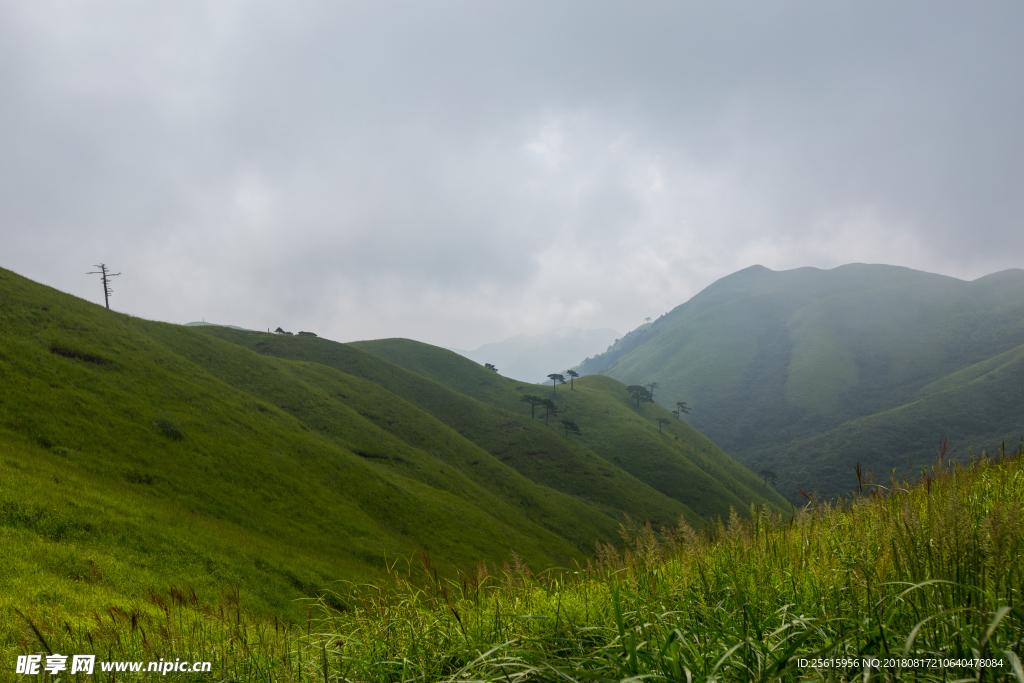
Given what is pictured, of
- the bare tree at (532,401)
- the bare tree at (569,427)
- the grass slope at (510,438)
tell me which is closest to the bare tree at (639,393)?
the bare tree at (569,427)

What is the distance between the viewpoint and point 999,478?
5727 millimetres

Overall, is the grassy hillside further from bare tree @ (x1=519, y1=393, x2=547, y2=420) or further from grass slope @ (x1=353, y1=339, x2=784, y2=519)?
bare tree @ (x1=519, y1=393, x2=547, y2=420)

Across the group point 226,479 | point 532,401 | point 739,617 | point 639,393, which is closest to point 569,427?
Result: point 532,401

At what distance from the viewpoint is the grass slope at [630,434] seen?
103 metres

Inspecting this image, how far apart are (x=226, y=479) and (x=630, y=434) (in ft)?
348

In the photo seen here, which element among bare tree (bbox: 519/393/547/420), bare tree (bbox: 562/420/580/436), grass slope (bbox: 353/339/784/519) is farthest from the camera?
bare tree (bbox: 519/393/547/420)

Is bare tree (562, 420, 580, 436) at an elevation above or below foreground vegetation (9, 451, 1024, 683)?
below

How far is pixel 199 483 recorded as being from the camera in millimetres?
30859

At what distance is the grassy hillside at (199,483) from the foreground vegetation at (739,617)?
9.87 meters

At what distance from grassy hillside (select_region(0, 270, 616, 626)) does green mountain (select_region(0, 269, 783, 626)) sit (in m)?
0.15

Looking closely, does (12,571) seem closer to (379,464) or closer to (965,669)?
(965,669)

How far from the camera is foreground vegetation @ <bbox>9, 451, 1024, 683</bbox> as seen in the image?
2.71 metres

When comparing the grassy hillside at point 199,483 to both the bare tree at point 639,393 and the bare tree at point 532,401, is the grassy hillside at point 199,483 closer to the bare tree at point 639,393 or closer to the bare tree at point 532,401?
the bare tree at point 532,401

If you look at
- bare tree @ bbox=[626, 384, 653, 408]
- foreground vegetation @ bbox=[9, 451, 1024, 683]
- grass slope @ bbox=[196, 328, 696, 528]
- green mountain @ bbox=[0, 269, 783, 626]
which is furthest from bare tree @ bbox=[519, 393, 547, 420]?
foreground vegetation @ bbox=[9, 451, 1024, 683]
